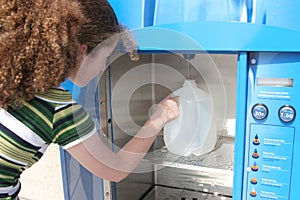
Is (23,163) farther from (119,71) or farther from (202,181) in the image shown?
(202,181)

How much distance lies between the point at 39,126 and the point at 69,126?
93 millimetres

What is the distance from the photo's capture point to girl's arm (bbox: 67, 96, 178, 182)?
1.12 m

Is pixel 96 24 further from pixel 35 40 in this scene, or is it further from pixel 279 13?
pixel 279 13

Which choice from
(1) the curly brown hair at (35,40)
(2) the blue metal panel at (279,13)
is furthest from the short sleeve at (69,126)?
(2) the blue metal panel at (279,13)

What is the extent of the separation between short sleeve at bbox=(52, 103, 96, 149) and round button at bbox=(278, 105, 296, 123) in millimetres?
611

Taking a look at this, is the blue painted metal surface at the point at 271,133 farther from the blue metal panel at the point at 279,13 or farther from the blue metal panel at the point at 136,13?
the blue metal panel at the point at 136,13

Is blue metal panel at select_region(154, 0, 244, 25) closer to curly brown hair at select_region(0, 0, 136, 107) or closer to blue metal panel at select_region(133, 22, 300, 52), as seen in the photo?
blue metal panel at select_region(133, 22, 300, 52)

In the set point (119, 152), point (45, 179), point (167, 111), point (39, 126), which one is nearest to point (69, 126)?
point (39, 126)

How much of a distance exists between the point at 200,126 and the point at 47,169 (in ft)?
4.67

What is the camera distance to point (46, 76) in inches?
39.8

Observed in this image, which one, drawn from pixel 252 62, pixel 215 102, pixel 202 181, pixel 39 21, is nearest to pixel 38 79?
pixel 39 21

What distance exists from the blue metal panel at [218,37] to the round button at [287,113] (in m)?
0.18

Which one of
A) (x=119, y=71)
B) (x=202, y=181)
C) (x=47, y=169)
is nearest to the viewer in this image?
(x=119, y=71)

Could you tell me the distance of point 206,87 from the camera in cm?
165
